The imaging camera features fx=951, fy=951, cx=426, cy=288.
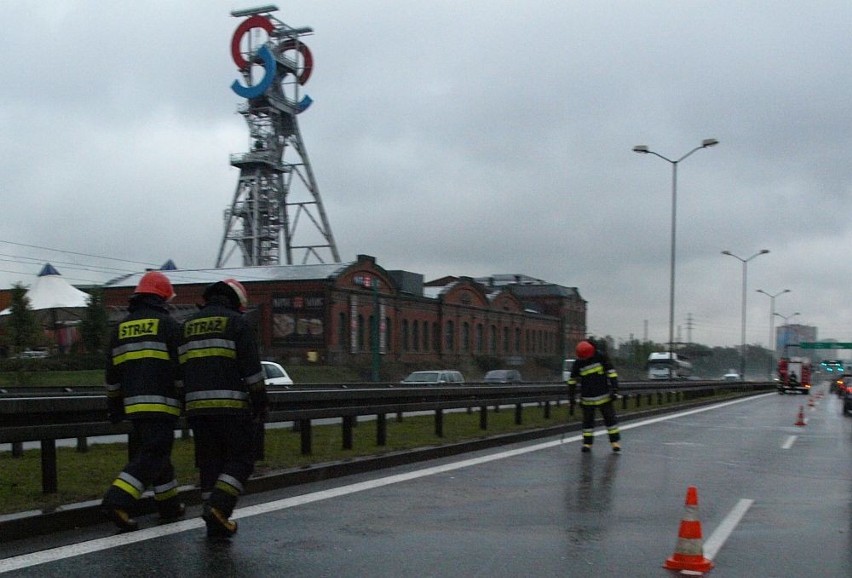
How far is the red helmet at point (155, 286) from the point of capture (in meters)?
7.27

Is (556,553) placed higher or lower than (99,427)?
lower

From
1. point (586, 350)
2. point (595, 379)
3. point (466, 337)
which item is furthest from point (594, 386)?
point (466, 337)

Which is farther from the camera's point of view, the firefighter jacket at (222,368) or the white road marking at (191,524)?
the firefighter jacket at (222,368)

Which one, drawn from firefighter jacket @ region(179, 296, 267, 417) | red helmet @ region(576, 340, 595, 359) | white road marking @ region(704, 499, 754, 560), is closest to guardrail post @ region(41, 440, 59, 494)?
firefighter jacket @ region(179, 296, 267, 417)

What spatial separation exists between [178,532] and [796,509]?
5885mm

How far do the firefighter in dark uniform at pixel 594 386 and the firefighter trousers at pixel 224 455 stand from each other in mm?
8449

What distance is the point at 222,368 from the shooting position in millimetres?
7016

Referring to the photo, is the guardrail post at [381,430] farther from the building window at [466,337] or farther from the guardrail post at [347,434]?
the building window at [466,337]

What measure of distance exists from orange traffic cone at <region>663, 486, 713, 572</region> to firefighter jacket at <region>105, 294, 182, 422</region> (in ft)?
12.3

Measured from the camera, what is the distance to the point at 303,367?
59.8m

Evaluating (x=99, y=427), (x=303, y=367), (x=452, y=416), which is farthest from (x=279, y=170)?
(x=99, y=427)

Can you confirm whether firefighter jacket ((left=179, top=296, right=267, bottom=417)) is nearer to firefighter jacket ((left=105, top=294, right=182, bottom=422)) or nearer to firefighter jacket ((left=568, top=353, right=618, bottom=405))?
firefighter jacket ((left=105, top=294, right=182, bottom=422))

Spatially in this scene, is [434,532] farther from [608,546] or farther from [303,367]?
[303,367]

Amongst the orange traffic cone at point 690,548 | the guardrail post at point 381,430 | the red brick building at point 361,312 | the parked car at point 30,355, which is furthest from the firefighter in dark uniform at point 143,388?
the red brick building at point 361,312
